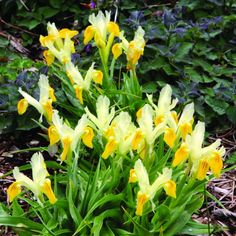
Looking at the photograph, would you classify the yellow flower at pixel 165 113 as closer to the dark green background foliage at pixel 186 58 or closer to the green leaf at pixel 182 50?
the dark green background foliage at pixel 186 58

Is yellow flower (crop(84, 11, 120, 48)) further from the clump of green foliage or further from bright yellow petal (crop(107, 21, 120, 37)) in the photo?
the clump of green foliage

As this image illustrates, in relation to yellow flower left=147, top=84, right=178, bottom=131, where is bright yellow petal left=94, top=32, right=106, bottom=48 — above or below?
above

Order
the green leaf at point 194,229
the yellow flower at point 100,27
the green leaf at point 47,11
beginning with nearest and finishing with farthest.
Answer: the green leaf at point 194,229 < the yellow flower at point 100,27 < the green leaf at point 47,11

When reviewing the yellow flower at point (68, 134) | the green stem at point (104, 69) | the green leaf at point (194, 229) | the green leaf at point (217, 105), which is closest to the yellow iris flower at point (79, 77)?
the green stem at point (104, 69)

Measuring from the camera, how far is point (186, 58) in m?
3.98

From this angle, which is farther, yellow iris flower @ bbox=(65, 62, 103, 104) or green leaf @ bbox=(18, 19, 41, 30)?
green leaf @ bbox=(18, 19, 41, 30)

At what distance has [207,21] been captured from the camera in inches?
162

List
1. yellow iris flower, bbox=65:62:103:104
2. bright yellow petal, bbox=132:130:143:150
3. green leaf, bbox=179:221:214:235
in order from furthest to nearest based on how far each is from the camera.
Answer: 1. yellow iris flower, bbox=65:62:103:104
2. green leaf, bbox=179:221:214:235
3. bright yellow petal, bbox=132:130:143:150

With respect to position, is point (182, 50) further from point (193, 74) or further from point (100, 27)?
point (100, 27)

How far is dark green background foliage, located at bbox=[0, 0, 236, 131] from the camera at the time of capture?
3732 millimetres

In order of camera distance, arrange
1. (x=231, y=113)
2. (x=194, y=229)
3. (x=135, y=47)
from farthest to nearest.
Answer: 1. (x=231, y=113)
2. (x=135, y=47)
3. (x=194, y=229)

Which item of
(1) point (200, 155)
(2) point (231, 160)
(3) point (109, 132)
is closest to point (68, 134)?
(3) point (109, 132)

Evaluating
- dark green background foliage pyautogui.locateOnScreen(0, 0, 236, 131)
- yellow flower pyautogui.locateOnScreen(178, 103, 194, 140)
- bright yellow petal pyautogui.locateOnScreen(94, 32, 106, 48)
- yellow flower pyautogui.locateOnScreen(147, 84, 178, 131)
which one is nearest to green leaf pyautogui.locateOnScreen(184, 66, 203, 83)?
dark green background foliage pyautogui.locateOnScreen(0, 0, 236, 131)

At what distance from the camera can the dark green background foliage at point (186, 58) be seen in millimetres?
3732
